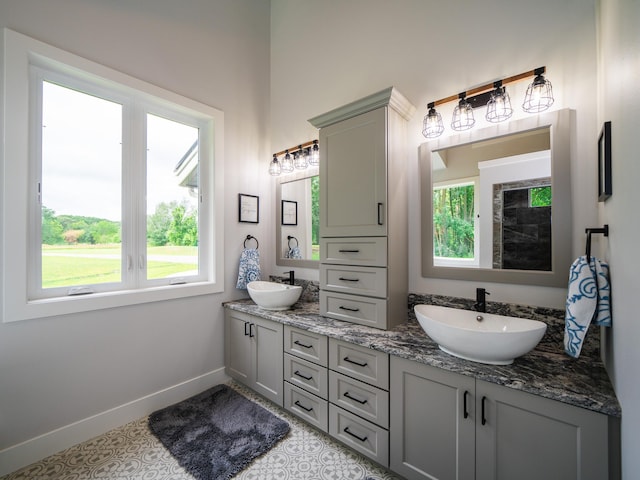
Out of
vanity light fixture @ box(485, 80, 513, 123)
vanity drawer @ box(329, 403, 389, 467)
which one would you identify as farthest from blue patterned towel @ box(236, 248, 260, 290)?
vanity light fixture @ box(485, 80, 513, 123)

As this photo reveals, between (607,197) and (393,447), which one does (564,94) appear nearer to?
(607,197)

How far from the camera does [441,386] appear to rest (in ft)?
4.25

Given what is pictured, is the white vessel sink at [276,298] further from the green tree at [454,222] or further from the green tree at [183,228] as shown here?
the green tree at [454,222]

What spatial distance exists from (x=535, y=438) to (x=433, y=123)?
65.9 inches

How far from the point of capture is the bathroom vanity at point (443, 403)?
1.01 metres

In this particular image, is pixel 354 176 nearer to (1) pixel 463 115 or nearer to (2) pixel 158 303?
(1) pixel 463 115

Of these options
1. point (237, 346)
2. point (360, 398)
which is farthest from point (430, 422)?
point (237, 346)

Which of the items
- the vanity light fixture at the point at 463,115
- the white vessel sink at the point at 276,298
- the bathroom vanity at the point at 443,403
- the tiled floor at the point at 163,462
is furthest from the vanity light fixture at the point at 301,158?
the tiled floor at the point at 163,462

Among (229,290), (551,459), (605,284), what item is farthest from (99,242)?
(605,284)

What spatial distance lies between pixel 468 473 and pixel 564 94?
6.30 ft

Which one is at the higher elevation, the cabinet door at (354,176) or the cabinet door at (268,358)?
the cabinet door at (354,176)

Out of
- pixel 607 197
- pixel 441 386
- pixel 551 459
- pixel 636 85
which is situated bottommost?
pixel 551 459

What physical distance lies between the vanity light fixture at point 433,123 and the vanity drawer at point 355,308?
1122 mm

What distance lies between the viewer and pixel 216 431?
74.3 inches
